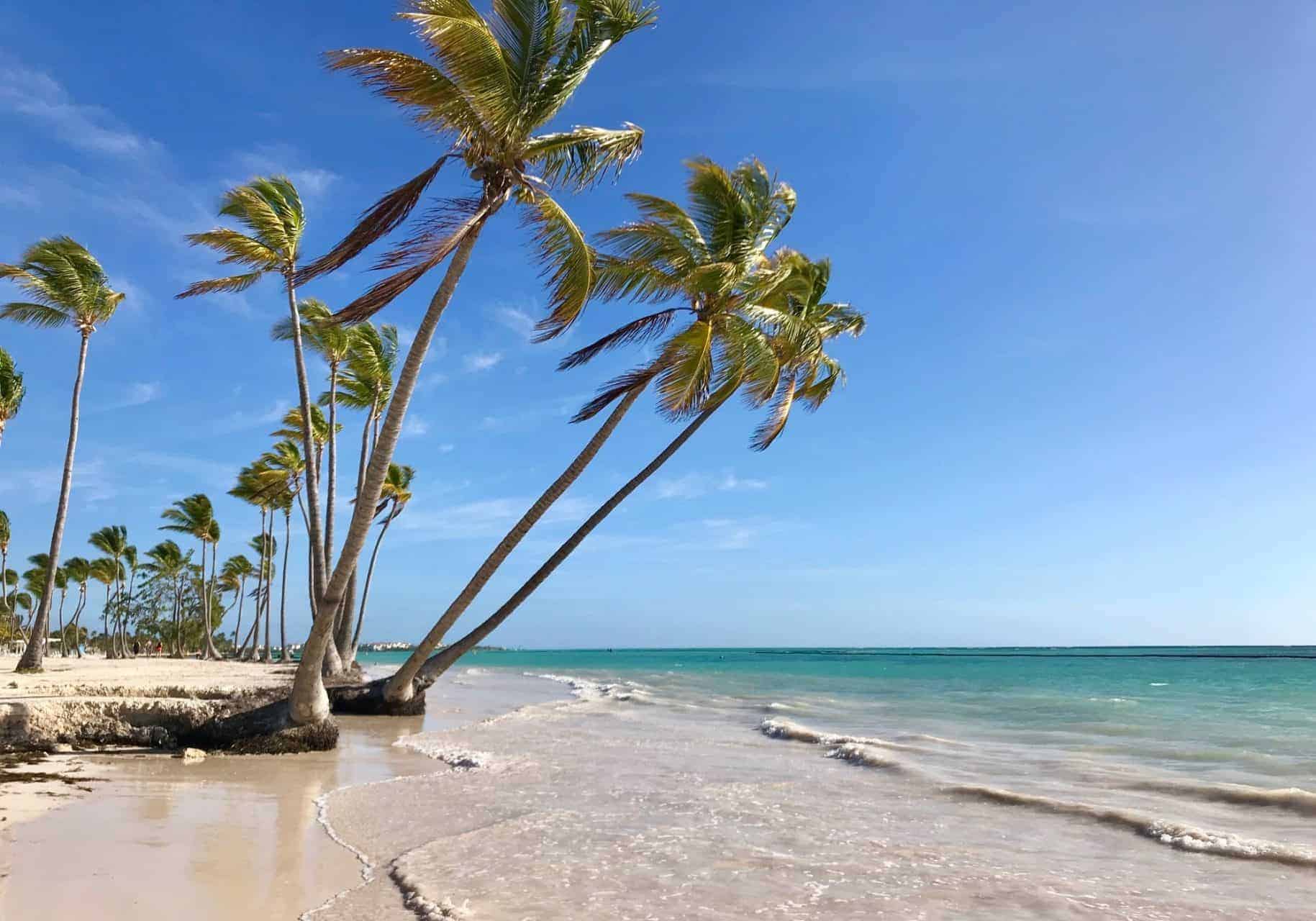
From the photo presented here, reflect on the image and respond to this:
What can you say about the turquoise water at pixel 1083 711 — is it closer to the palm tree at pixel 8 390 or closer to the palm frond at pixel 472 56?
the palm frond at pixel 472 56

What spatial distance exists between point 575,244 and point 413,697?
8.37 meters

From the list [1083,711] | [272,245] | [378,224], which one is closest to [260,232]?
[272,245]

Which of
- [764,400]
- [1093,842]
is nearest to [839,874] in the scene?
[1093,842]

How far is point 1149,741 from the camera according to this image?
551 inches

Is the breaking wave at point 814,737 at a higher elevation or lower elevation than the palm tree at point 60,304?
lower

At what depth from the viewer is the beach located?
4.99 meters

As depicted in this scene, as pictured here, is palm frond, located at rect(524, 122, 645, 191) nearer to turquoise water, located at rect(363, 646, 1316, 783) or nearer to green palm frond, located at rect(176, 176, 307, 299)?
green palm frond, located at rect(176, 176, 307, 299)

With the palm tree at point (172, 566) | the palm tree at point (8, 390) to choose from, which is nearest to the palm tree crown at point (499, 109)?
the palm tree at point (8, 390)

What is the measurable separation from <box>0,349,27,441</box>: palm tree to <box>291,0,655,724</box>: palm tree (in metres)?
15.4

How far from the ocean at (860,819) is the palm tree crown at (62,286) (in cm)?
1197

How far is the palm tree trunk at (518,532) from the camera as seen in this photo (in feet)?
41.8

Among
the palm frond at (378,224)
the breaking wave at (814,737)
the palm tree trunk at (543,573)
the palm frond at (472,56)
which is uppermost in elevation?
the palm frond at (472,56)

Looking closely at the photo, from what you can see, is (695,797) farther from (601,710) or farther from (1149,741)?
(601,710)

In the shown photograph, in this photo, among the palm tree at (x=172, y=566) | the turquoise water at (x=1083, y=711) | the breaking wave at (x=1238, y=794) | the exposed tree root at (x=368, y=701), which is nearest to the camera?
the breaking wave at (x=1238, y=794)
